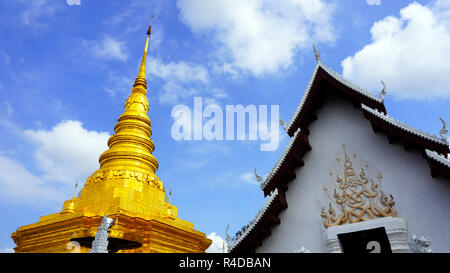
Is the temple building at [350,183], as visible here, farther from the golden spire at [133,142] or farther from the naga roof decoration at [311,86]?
the golden spire at [133,142]

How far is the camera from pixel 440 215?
650 centimetres

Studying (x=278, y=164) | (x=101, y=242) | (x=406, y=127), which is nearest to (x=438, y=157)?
(x=406, y=127)

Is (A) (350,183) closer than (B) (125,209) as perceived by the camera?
Yes

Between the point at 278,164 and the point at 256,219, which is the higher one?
the point at 278,164

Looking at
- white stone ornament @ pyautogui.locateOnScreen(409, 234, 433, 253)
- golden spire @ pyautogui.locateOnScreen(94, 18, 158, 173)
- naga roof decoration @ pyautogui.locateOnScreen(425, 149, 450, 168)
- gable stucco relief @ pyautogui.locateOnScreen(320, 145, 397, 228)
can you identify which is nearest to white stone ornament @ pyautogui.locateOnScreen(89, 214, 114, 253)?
gable stucco relief @ pyautogui.locateOnScreen(320, 145, 397, 228)

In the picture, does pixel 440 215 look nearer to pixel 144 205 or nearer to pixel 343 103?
pixel 343 103

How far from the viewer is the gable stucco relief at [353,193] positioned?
7.23 meters

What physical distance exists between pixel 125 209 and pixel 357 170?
12220mm

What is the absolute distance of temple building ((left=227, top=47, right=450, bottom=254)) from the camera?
22.0 feet

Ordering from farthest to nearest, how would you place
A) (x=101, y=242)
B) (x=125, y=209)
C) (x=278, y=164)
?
(x=125, y=209), (x=278, y=164), (x=101, y=242)

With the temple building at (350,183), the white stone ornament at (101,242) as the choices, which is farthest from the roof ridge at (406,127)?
the white stone ornament at (101,242)

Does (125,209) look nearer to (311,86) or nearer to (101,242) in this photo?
(101,242)

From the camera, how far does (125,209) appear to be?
16.3 metres
